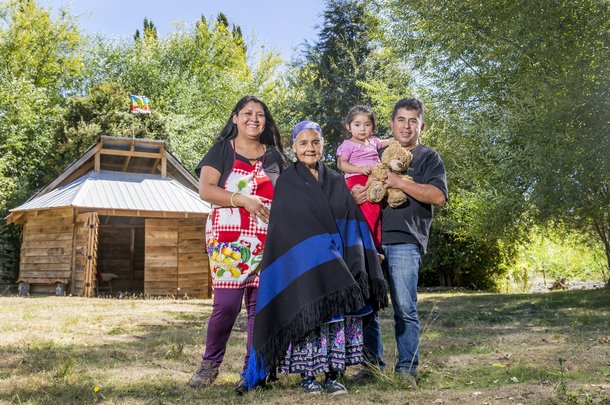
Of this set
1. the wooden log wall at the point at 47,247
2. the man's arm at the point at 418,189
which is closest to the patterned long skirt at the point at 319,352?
the man's arm at the point at 418,189

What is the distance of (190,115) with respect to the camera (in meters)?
33.5

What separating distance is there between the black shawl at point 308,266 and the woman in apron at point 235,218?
0.93 feet

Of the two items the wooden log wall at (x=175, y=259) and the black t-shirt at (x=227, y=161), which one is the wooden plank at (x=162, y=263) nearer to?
the wooden log wall at (x=175, y=259)

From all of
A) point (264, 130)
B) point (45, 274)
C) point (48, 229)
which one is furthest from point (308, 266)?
point (48, 229)

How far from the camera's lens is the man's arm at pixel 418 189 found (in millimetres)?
4121

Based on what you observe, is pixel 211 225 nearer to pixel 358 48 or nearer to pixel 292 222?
pixel 292 222

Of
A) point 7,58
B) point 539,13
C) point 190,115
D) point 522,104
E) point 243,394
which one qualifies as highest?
point 7,58

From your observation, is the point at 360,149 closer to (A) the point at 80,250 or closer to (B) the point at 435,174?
(B) the point at 435,174

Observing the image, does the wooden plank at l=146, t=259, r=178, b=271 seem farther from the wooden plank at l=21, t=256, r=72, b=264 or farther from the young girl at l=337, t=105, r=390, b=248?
the young girl at l=337, t=105, r=390, b=248

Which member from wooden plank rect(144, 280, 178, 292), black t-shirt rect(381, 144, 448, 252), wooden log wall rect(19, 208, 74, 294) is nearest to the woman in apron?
black t-shirt rect(381, 144, 448, 252)

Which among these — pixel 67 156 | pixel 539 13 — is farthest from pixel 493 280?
pixel 67 156

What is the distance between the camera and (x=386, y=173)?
4117 mm

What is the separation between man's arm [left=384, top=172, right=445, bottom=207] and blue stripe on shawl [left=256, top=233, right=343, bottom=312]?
54 cm

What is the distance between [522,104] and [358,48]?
15.2m
